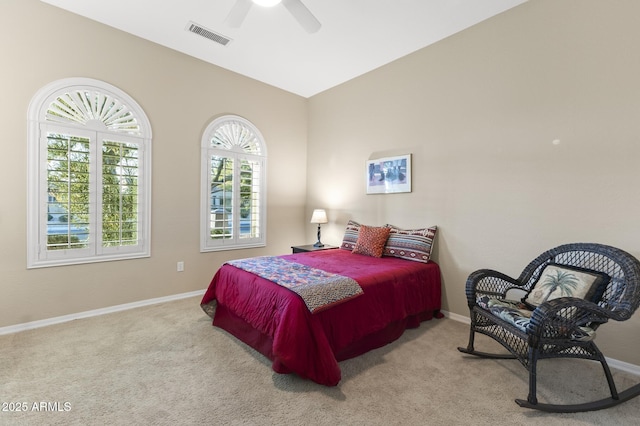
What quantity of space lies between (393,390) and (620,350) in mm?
1905

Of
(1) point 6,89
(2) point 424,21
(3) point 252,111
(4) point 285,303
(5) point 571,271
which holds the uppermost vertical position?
(2) point 424,21

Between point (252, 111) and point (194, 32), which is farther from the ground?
point (194, 32)

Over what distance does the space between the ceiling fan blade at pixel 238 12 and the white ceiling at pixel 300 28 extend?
49cm

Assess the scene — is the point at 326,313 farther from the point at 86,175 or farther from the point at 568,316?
the point at 86,175

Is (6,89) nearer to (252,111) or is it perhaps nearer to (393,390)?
(252,111)

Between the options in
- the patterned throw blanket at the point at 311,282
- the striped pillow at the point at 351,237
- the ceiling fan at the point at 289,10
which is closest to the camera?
the patterned throw blanket at the point at 311,282

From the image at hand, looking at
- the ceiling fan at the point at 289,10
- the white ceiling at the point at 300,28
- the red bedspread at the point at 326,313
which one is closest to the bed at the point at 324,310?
the red bedspread at the point at 326,313

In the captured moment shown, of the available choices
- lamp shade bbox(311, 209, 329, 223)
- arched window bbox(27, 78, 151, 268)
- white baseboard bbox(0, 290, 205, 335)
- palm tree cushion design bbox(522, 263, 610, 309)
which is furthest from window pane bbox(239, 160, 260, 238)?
palm tree cushion design bbox(522, 263, 610, 309)

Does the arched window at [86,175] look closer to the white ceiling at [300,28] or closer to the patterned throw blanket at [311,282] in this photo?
the white ceiling at [300,28]

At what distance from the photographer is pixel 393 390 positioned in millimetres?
1975

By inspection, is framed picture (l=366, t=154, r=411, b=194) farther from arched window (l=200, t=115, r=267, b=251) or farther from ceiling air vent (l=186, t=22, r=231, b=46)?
ceiling air vent (l=186, t=22, r=231, b=46)

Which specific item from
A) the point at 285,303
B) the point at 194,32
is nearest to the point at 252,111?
the point at 194,32

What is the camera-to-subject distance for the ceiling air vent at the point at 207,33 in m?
3.21

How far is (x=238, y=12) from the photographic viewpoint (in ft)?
7.86
